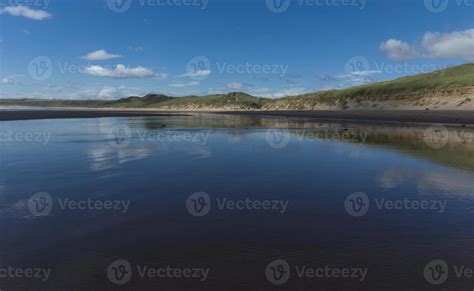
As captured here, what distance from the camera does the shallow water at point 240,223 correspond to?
6059 mm

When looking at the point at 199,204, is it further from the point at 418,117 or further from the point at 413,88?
the point at 413,88

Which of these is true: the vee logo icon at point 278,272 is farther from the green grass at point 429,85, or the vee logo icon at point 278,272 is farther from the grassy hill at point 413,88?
the green grass at point 429,85

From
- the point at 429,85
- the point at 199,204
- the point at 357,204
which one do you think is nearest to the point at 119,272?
the point at 199,204

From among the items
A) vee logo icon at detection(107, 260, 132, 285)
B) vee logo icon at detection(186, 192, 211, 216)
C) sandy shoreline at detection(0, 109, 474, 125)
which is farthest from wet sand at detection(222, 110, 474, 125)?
vee logo icon at detection(107, 260, 132, 285)

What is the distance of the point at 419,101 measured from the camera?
3794 inches

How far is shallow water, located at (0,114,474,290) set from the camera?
606cm

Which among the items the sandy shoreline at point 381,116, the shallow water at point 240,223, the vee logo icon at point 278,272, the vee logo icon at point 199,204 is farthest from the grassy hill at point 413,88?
the vee logo icon at point 278,272

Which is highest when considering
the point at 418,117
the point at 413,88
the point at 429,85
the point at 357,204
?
the point at 429,85

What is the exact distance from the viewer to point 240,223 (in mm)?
8695

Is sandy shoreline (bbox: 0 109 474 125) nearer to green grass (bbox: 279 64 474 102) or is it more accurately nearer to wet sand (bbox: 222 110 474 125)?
wet sand (bbox: 222 110 474 125)

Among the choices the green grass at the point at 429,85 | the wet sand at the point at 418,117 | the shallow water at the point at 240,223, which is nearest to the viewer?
the shallow water at the point at 240,223

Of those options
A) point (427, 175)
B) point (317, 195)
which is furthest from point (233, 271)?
point (427, 175)

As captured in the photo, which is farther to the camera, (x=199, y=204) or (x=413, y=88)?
(x=413, y=88)

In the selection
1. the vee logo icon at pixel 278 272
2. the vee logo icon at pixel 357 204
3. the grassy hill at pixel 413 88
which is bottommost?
the vee logo icon at pixel 357 204
